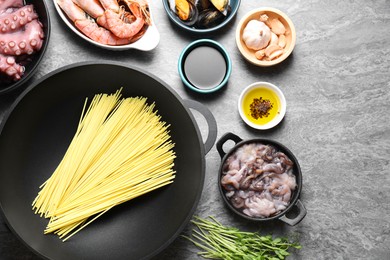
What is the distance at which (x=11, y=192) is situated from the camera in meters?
2.27

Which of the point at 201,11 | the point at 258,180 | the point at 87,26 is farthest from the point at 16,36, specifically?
the point at 258,180

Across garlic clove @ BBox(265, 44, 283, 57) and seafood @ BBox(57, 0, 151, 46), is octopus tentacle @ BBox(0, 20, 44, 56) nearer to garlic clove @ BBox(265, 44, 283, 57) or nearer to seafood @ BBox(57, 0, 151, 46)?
seafood @ BBox(57, 0, 151, 46)

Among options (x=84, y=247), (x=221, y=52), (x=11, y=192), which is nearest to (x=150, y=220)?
(x=84, y=247)

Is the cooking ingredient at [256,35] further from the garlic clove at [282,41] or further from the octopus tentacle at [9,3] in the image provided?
the octopus tentacle at [9,3]

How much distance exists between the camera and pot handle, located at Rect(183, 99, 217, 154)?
228 cm

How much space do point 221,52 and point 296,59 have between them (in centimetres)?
35

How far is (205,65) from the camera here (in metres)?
2.44

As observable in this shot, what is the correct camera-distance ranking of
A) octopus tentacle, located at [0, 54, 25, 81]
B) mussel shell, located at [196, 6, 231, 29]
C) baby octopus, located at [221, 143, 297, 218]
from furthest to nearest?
1. mussel shell, located at [196, 6, 231, 29]
2. baby octopus, located at [221, 143, 297, 218]
3. octopus tentacle, located at [0, 54, 25, 81]

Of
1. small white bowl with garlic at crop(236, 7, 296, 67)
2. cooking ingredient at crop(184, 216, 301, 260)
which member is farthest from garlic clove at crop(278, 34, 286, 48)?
cooking ingredient at crop(184, 216, 301, 260)

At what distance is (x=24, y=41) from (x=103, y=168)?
1.97 ft

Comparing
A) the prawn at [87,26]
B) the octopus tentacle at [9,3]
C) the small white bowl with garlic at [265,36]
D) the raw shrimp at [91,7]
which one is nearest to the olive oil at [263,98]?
the small white bowl with garlic at [265,36]

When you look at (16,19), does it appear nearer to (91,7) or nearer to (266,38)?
(91,7)

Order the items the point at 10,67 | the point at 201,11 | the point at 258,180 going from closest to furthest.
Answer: the point at 10,67 → the point at 258,180 → the point at 201,11

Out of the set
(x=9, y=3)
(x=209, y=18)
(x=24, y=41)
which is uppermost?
(x=9, y=3)
